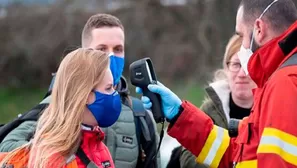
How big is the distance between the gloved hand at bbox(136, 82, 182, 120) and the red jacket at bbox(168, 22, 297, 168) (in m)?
0.05

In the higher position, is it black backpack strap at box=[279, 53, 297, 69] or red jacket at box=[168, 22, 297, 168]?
black backpack strap at box=[279, 53, 297, 69]

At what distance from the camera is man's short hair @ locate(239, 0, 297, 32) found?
3486mm

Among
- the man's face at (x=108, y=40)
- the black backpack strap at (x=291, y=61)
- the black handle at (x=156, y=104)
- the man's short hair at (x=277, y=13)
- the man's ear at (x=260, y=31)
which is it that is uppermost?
the man's short hair at (x=277, y=13)

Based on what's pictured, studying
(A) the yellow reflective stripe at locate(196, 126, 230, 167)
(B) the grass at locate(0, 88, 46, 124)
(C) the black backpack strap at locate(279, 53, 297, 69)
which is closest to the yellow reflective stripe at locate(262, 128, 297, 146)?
(C) the black backpack strap at locate(279, 53, 297, 69)

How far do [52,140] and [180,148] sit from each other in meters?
1.68

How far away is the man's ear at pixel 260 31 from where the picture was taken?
11.5 ft

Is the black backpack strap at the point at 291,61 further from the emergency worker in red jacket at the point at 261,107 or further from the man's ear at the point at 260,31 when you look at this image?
the man's ear at the point at 260,31

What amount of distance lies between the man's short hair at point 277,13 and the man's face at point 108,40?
1.07m

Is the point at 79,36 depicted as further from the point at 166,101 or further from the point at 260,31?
the point at 260,31

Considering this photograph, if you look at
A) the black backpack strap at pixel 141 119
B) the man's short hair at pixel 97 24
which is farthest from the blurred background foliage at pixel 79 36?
the black backpack strap at pixel 141 119

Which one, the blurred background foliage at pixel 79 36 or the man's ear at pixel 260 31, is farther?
the blurred background foliage at pixel 79 36

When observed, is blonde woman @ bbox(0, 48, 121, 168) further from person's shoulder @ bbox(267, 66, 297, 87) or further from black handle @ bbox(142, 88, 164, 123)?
person's shoulder @ bbox(267, 66, 297, 87)

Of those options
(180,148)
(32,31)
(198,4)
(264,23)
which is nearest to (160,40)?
(198,4)

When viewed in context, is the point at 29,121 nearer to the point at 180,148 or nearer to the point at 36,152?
the point at 36,152
